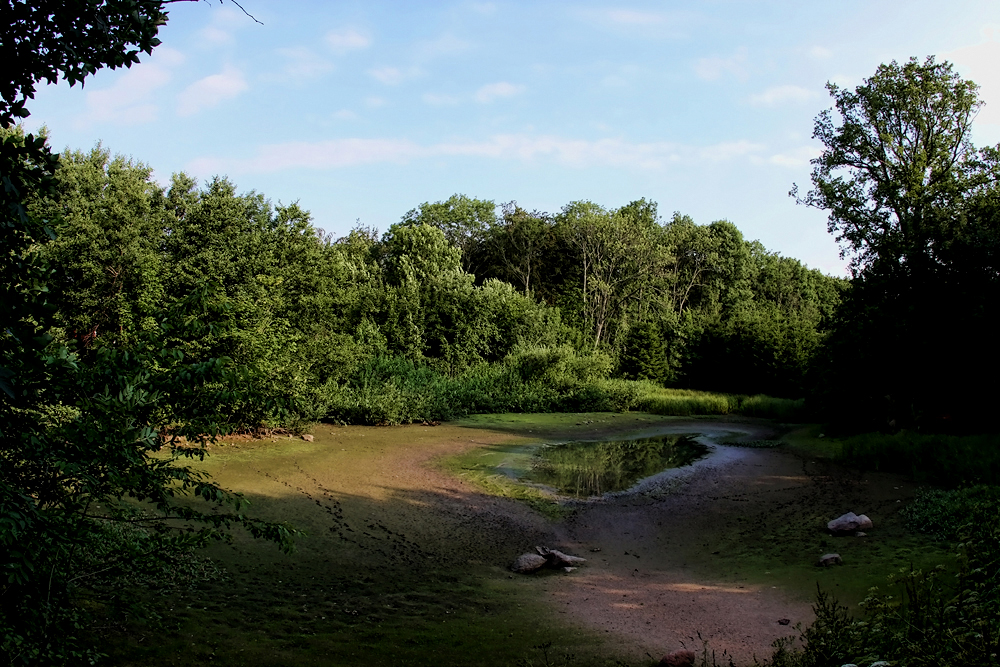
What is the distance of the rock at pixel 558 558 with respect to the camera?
29.1 feet

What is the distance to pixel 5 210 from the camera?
2.72m

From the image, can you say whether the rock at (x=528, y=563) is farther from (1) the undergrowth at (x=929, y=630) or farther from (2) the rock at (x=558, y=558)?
(1) the undergrowth at (x=929, y=630)

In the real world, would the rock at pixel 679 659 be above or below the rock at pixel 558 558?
above

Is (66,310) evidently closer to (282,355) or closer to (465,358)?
(282,355)

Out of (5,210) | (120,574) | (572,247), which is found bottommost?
(120,574)

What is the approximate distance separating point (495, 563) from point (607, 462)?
7.56m

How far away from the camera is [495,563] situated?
29.3 ft

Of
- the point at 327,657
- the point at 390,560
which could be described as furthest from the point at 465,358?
the point at 327,657

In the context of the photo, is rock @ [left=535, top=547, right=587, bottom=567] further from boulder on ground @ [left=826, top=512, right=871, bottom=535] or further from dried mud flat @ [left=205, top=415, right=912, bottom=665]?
boulder on ground @ [left=826, top=512, right=871, bottom=535]

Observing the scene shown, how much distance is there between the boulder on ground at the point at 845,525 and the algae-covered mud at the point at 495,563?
285 millimetres

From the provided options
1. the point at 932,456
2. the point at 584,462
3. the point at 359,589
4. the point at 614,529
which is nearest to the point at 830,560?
the point at 614,529

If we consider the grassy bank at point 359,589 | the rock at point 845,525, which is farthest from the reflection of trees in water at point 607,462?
the rock at point 845,525

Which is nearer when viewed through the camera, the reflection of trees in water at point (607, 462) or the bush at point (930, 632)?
the bush at point (930, 632)

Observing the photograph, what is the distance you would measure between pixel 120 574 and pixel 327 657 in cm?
218
